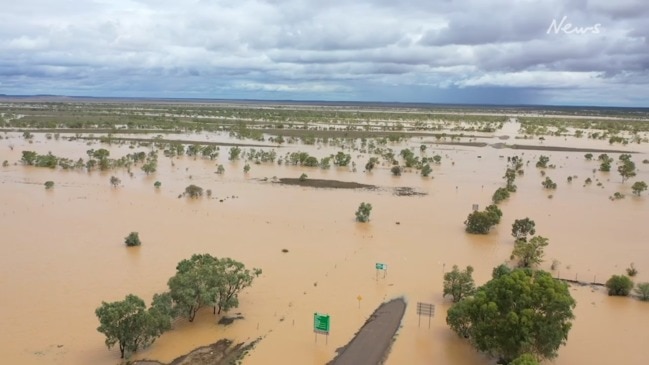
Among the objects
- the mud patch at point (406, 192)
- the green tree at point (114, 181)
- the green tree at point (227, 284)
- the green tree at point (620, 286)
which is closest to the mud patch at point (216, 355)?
the green tree at point (227, 284)

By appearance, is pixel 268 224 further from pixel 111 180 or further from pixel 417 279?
pixel 111 180

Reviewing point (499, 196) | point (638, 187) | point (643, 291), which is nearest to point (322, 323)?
point (643, 291)

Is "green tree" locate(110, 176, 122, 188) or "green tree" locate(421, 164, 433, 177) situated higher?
"green tree" locate(421, 164, 433, 177)

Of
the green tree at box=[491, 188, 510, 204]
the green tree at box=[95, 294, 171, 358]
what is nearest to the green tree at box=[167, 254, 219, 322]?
the green tree at box=[95, 294, 171, 358]

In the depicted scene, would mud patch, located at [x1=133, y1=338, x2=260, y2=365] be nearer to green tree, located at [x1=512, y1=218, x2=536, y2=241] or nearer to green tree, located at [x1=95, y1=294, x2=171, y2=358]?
→ green tree, located at [x1=95, y1=294, x2=171, y2=358]

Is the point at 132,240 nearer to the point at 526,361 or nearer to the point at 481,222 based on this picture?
the point at 481,222

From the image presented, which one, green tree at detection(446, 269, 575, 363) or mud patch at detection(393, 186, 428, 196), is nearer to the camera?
green tree at detection(446, 269, 575, 363)
